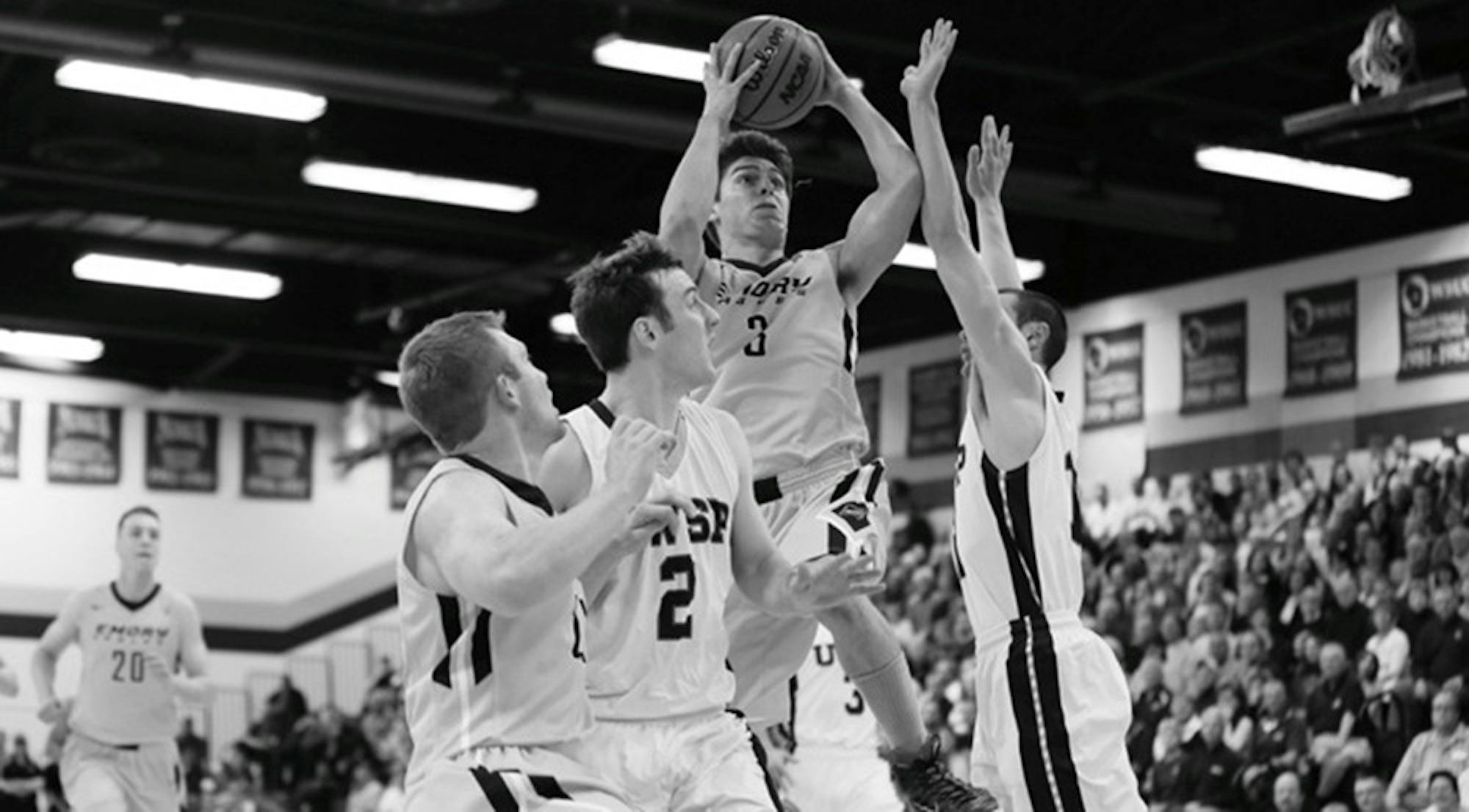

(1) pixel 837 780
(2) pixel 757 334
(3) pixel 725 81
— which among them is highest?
(3) pixel 725 81

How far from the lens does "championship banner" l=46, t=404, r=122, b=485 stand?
116 ft

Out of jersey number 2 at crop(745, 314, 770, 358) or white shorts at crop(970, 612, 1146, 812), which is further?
jersey number 2 at crop(745, 314, 770, 358)

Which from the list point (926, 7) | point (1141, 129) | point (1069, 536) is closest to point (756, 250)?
point (1069, 536)

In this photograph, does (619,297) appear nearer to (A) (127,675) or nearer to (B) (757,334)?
(B) (757,334)

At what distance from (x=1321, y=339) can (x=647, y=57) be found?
9.56 metres

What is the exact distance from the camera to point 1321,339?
84.7 feet

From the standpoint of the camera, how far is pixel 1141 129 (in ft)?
80.1

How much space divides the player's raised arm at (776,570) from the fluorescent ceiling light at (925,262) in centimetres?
1924

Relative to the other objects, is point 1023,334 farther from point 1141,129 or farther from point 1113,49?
point 1141,129

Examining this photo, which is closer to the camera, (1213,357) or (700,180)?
(700,180)

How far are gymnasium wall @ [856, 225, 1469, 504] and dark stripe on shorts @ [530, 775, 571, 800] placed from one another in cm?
1799

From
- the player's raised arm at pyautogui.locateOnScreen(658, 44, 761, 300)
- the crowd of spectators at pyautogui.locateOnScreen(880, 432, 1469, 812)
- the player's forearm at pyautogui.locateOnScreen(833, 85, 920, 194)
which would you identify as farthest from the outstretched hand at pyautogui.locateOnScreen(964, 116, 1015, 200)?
the crowd of spectators at pyautogui.locateOnScreen(880, 432, 1469, 812)

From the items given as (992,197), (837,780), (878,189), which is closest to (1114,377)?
(837,780)

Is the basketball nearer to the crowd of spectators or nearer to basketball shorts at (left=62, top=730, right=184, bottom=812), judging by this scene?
basketball shorts at (left=62, top=730, right=184, bottom=812)
